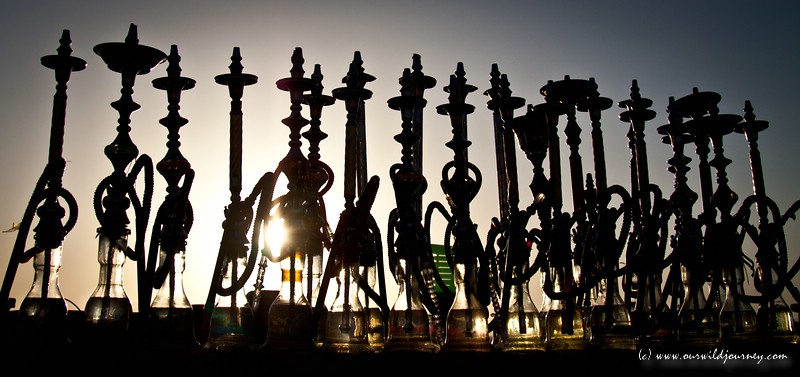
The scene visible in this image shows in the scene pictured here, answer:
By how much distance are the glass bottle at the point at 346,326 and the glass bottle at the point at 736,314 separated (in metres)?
1.34

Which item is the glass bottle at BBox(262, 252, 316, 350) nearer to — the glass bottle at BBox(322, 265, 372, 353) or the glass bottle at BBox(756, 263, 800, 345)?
the glass bottle at BBox(322, 265, 372, 353)

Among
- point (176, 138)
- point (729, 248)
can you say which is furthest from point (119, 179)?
point (729, 248)

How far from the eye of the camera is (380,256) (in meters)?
2.58

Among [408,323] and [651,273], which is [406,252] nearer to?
[408,323]

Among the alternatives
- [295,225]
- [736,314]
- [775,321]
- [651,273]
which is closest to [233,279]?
[295,225]

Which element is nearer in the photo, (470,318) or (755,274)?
(470,318)

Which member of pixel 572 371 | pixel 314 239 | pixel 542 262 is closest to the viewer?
pixel 572 371

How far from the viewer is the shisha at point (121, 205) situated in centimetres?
226

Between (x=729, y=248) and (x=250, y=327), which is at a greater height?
(x=729, y=248)

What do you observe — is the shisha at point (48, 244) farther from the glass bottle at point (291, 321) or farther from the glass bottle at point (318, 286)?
the glass bottle at point (318, 286)

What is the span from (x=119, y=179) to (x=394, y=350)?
38.1 inches

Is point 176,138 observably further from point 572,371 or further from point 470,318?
point 572,371

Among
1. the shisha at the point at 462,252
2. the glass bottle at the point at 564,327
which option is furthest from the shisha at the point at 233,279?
the glass bottle at the point at 564,327

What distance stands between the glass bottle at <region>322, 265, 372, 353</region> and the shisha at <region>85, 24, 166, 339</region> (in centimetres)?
55
